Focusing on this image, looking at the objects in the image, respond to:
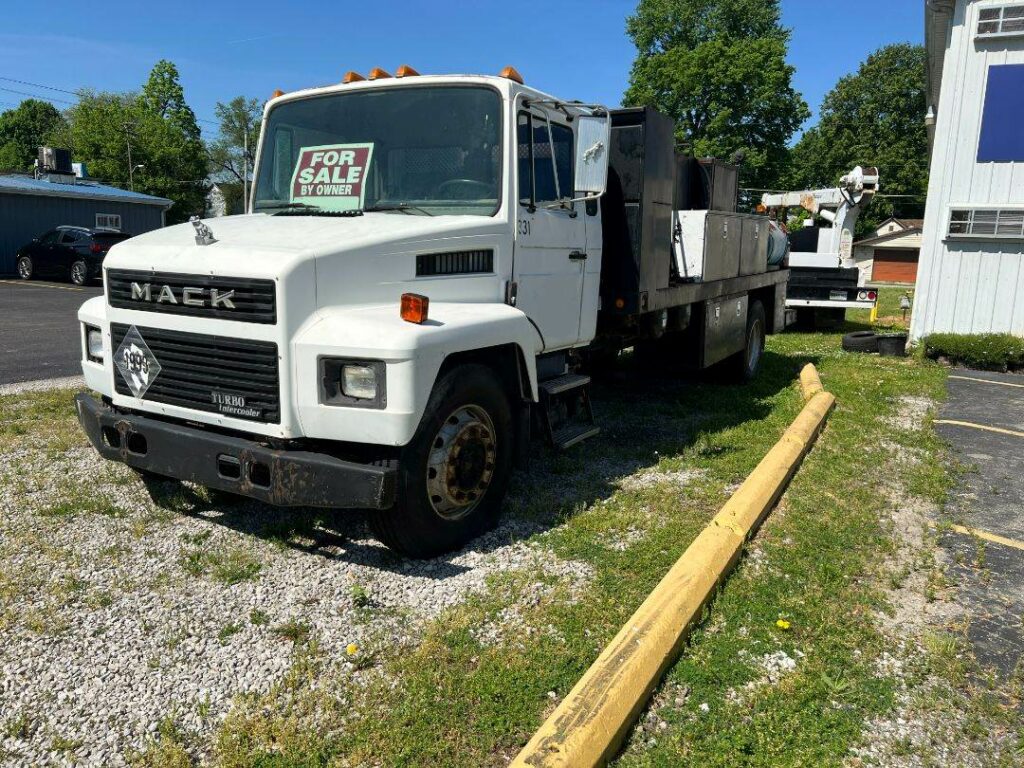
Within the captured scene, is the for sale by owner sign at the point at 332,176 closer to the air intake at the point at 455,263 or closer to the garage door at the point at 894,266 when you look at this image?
the air intake at the point at 455,263

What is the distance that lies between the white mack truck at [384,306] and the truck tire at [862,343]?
7.60 meters

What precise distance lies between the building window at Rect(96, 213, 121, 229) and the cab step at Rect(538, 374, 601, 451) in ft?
97.9

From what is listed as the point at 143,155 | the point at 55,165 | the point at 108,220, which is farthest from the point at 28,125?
the point at 108,220

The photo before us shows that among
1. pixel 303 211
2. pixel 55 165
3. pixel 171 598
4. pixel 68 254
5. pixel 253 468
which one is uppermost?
pixel 55 165

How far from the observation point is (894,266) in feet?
174

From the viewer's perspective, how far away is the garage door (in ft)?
172

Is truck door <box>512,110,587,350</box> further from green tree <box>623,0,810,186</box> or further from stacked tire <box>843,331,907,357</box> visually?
green tree <box>623,0,810,186</box>

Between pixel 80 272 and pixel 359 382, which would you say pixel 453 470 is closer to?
pixel 359 382

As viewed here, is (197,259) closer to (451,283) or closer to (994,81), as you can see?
(451,283)

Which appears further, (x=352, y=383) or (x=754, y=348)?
(x=754, y=348)

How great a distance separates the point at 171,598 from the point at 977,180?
11678 millimetres

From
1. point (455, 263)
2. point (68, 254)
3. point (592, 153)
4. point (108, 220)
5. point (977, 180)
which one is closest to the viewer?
point (455, 263)

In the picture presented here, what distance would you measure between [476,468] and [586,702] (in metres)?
1.84

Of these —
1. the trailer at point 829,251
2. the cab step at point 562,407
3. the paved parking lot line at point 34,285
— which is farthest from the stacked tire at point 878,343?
the paved parking lot line at point 34,285
